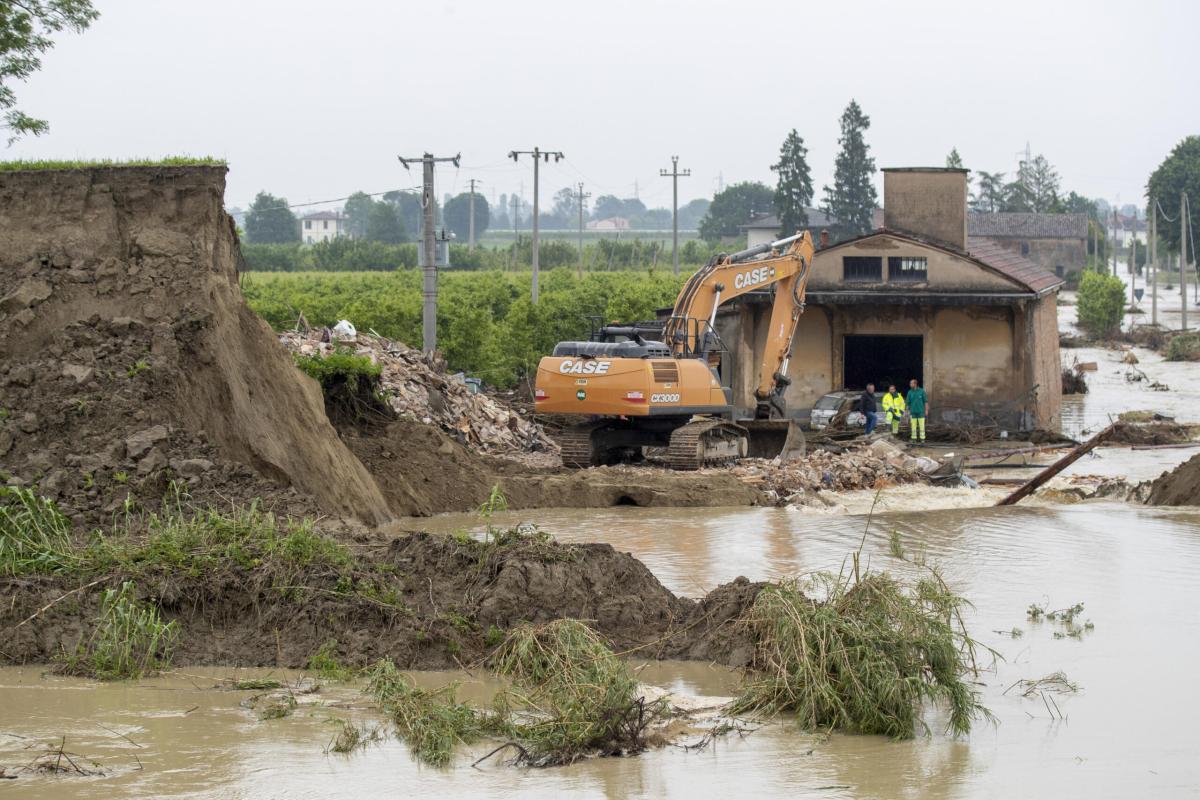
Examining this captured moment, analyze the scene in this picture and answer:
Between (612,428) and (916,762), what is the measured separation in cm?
1494

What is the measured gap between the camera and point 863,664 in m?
8.64

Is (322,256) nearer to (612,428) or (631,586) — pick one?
(612,428)

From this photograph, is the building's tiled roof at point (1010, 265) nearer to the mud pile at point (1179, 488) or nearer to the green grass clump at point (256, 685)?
the mud pile at point (1179, 488)

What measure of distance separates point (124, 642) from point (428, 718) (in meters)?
2.60

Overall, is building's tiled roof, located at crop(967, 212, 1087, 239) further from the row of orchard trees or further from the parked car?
the parked car

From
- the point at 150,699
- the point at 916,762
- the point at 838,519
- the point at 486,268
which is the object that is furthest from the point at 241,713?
the point at 486,268

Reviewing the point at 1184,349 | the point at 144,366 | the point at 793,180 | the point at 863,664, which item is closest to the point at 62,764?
the point at 863,664

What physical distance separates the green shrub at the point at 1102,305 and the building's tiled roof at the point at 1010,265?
104ft

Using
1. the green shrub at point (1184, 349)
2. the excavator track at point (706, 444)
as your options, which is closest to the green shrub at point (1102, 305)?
the green shrub at point (1184, 349)

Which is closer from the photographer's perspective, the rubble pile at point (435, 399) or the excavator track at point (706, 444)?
the excavator track at point (706, 444)

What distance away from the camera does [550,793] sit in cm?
745

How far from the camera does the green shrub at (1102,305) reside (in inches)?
2660

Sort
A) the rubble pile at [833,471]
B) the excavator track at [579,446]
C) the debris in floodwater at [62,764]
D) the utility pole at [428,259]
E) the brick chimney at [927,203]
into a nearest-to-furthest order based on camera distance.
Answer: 1. the debris in floodwater at [62,764]
2. the rubble pile at [833,471]
3. the excavator track at [579,446]
4. the utility pole at [428,259]
5. the brick chimney at [927,203]

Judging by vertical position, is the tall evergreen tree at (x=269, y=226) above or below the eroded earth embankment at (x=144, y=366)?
above
